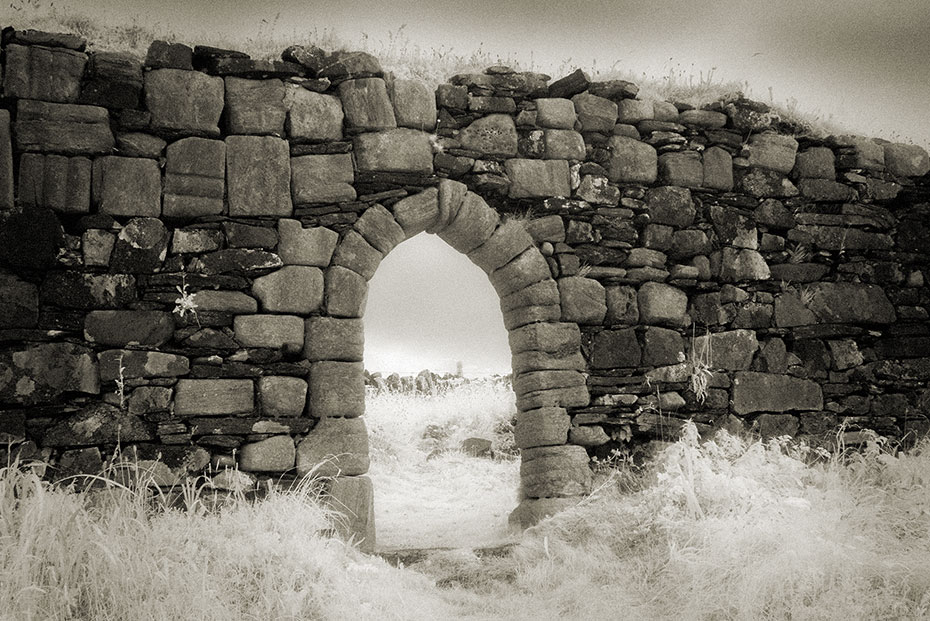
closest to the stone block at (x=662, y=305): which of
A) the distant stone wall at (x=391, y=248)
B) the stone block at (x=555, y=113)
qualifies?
the distant stone wall at (x=391, y=248)

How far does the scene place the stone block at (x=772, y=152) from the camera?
281 inches

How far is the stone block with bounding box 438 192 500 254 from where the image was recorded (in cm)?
630

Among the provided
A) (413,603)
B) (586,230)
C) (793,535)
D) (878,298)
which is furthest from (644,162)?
(413,603)

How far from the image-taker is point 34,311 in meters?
5.33

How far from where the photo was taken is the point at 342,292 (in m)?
5.89

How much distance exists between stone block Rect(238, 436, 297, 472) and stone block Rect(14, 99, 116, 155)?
8.15 ft

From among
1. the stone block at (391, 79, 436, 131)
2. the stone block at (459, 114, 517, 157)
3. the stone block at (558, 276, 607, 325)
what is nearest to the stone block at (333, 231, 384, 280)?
the stone block at (391, 79, 436, 131)

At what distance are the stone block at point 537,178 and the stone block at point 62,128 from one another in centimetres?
321

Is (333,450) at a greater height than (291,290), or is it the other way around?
(291,290)

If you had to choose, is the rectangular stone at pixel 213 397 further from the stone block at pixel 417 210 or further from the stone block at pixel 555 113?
the stone block at pixel 555 113

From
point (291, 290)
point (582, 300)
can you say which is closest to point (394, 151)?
point (291, 290)

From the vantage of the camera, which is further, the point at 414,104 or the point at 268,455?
the point at 414,104

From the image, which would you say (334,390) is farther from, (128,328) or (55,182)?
(55,182)

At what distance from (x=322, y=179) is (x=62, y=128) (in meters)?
1.91
